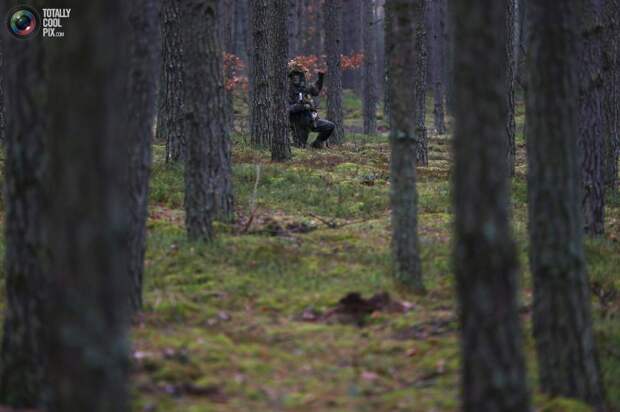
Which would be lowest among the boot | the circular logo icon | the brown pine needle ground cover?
the brown pine needle ground cover

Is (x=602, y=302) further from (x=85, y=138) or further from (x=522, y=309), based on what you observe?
(x=85, y=138)

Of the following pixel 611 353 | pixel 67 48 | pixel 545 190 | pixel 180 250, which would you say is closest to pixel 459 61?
pixel 545 190

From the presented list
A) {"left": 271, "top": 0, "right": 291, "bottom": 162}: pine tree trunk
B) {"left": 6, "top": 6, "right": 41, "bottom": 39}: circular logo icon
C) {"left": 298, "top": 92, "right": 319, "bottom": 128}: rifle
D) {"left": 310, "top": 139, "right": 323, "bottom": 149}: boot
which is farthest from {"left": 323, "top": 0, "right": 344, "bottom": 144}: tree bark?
{"left": 6, "top": 6, "right": 41, "bottom": 39}: circular logo icon

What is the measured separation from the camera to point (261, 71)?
20.3 metres

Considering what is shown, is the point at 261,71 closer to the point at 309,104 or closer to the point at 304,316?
the point at 309,104

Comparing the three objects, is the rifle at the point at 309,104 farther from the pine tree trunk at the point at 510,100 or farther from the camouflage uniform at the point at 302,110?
the pine tree trunk at the point at 510,100

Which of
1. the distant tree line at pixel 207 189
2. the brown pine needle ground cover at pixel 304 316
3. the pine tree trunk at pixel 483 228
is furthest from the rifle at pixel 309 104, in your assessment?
the pine tree trunk at pixel 483 228

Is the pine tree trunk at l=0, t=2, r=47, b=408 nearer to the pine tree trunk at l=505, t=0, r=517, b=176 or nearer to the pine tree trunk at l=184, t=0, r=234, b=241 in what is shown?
the pine tree trunk at l=184, t=0, r=234, b=241

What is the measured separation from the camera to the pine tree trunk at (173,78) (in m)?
16.5

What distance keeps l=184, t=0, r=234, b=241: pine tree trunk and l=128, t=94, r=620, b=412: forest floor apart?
424 mm

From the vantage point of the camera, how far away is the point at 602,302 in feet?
29.3

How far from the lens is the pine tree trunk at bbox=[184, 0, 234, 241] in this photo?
10.8m

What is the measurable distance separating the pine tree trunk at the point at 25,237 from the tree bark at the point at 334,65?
21084 millimetres

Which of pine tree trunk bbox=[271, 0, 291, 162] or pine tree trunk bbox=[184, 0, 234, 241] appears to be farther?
pine tree trunk bbox=[271, 0, 291, 162]
